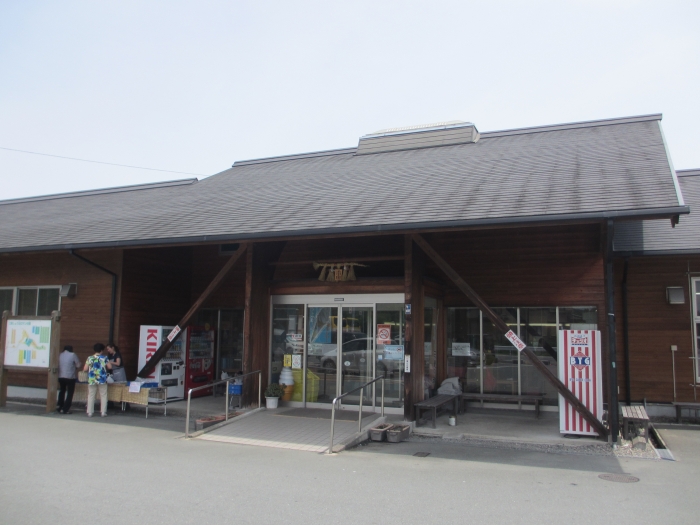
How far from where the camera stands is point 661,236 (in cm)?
1184

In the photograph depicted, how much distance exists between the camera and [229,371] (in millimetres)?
14133

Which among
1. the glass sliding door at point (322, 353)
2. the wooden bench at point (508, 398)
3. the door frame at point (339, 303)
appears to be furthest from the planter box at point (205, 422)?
the wooden bench at point (508, 398)

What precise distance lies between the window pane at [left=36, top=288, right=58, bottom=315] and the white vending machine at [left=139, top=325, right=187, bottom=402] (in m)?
3.15

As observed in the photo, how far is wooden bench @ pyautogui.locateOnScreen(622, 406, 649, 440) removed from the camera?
9.18 m

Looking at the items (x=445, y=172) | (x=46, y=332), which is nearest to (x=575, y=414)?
(x=445, y=172)

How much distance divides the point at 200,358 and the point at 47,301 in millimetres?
4162

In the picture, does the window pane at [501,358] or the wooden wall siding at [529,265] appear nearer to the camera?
the wooden wall siding at [529,265]

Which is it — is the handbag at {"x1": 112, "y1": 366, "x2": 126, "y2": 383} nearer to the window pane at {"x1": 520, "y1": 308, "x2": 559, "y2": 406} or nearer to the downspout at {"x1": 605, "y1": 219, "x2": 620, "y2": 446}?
the window pane at {"x1": 520, "y1": 308, "x2": 559, "y2": 406}

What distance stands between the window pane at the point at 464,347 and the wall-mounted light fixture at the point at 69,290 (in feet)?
28.3

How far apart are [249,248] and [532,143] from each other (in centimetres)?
778

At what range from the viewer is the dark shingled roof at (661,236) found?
1118cm

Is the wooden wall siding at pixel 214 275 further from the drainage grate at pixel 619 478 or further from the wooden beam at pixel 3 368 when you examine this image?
the drainage grate at pixel 619 478

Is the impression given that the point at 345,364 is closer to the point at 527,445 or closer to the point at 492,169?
the point at 527,445

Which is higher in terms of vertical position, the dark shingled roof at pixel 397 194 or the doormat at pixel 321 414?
the dark shingled roof at pixel 397 194
